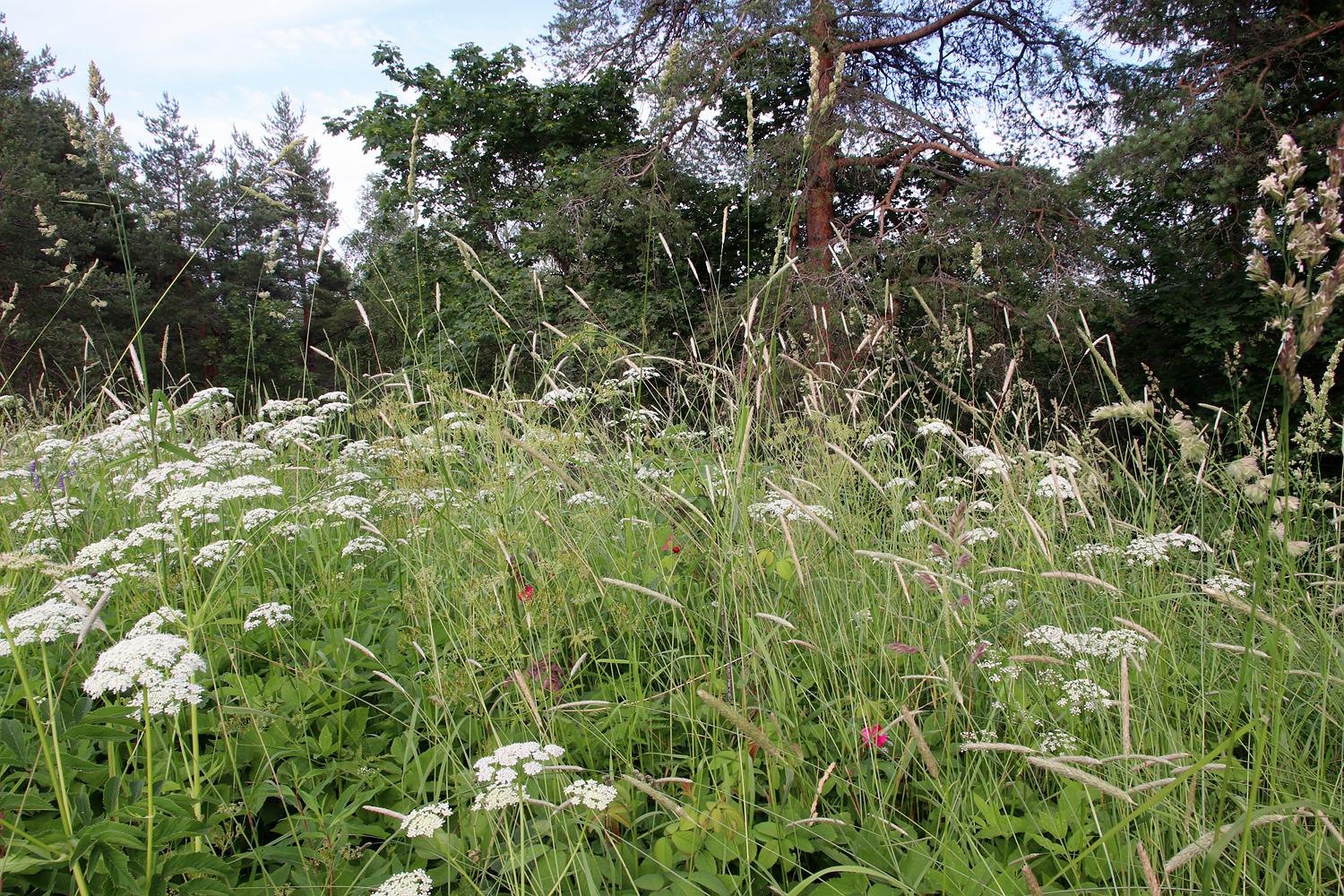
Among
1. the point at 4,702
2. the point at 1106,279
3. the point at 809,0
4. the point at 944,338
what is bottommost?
the point at 4,702

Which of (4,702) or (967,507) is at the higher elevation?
(967,507)

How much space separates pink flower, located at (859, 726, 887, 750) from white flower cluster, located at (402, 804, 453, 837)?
0.81 meters

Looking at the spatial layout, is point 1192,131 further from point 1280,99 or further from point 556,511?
point 556,511

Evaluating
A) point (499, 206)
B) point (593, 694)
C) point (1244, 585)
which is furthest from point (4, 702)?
point (499, 206)

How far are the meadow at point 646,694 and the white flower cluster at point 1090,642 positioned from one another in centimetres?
1

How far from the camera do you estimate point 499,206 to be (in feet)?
59.5

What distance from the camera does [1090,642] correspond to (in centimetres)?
162

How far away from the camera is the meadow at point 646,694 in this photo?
3.82ft

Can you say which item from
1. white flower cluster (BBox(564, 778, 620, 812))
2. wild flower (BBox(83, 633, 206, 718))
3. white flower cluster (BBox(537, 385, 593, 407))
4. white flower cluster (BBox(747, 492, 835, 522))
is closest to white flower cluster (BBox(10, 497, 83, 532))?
wild flower (BBox(83, 633, 206, 718))

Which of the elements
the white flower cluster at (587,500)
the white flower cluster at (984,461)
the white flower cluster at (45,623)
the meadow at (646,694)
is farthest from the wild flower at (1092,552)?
the white flower cluster at (45,623)

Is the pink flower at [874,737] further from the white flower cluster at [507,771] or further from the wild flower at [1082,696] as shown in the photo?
the white flower cluster at [507,771]

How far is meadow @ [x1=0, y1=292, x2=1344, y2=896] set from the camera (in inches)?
45.8

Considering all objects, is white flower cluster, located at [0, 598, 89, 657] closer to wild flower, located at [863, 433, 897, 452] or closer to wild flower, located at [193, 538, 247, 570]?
wild flower, located at [193, 538, 247, 570]

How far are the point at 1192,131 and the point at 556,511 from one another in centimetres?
958
